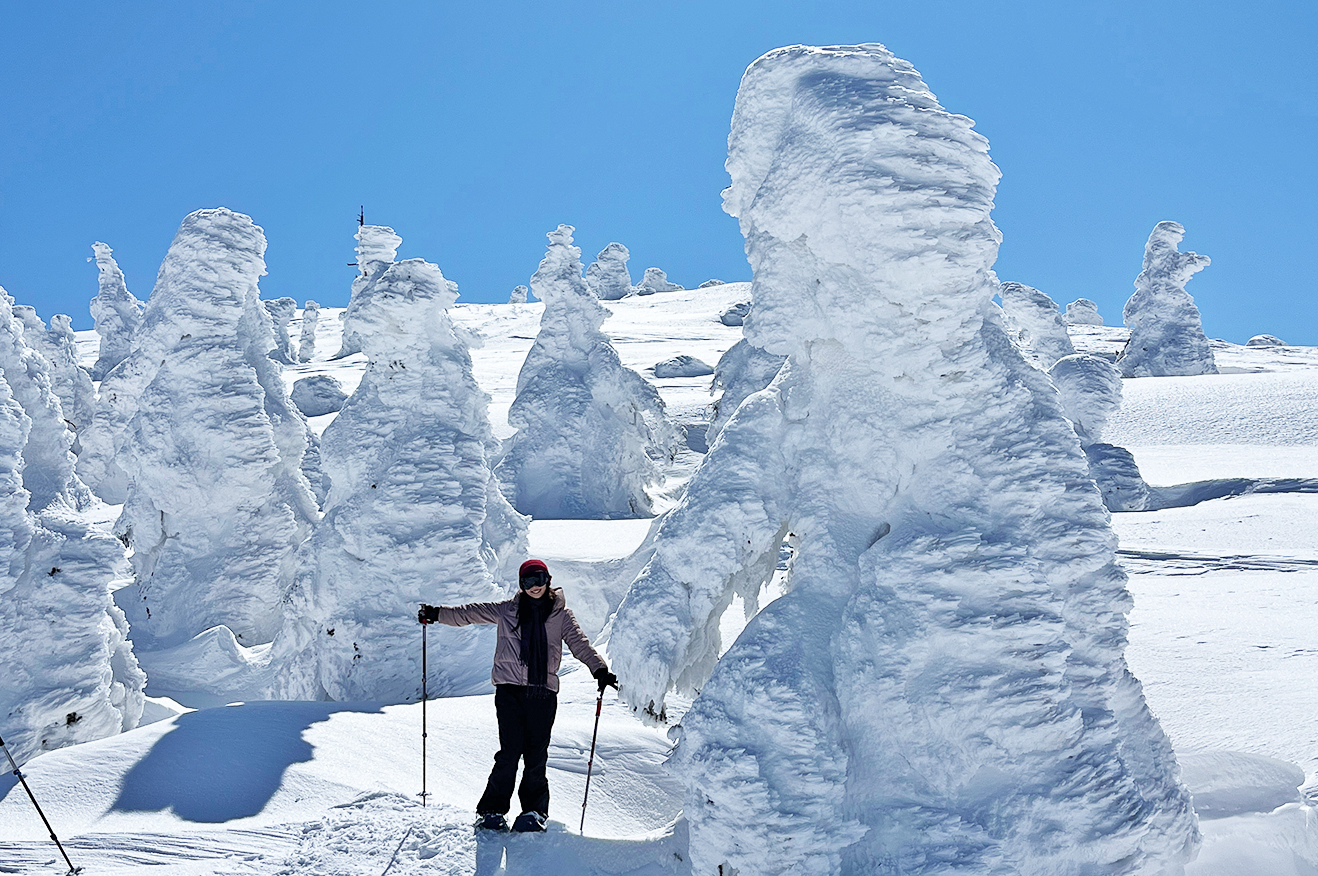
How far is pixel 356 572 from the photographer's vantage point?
30.5 feet

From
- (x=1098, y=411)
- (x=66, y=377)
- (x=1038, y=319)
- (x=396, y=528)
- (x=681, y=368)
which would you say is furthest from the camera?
(x=681, y=368)

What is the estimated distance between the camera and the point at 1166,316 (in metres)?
30.4

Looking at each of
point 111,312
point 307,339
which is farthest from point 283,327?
point 111,312

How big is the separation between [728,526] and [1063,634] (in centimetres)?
168

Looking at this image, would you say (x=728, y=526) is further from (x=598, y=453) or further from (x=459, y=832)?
(x=598, y=453)

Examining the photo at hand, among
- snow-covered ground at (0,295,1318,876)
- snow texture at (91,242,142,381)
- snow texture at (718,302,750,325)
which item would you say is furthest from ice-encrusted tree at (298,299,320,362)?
snow-covered ground at (0,295,1318,876)

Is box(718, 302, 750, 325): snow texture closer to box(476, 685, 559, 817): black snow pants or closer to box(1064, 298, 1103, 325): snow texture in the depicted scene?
box(1064, 298, 1103, 325): snow texture

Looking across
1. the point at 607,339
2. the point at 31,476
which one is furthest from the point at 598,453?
the point at 31,476

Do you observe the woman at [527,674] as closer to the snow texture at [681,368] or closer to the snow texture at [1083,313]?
the snow texture at [681,368]

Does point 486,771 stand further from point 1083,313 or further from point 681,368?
point 1083,313

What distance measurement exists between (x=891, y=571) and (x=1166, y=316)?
101ft

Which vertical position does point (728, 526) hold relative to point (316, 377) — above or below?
below

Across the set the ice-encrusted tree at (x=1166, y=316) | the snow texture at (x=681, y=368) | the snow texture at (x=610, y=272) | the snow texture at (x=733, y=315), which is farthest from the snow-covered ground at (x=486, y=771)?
the snow texture at (x=610, y=272)

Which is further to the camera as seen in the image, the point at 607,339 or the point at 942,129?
the point at 607,339
